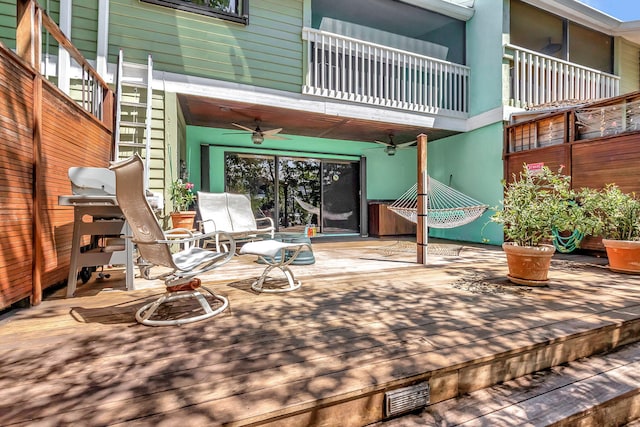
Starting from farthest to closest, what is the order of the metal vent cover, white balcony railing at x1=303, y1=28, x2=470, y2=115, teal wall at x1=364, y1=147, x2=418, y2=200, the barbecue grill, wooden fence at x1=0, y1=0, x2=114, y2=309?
teal wall at x1=364, y1=147, x2=418, y2=200 < white balcony railing at x1=303, y1=28, x2=470, y2=115 < the barbecue grill < wooden fence at x1=0, y1=0, x2=114, y2=309 < the metal vent cover

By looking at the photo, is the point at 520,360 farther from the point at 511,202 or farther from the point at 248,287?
the point at 248,287

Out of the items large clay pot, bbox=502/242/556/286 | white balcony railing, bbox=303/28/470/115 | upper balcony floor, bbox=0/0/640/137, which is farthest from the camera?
white balcony railing, bbox=303/28/470/115

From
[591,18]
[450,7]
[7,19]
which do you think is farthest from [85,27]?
[591,18]

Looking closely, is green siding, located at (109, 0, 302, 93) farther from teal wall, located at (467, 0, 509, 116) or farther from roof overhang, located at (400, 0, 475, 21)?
teal wall, located at (467, 0, 509, 116)

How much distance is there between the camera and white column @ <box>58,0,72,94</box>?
11.8 ft

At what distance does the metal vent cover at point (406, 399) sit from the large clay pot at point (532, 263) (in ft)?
6.44

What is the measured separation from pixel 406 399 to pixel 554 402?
68 cm

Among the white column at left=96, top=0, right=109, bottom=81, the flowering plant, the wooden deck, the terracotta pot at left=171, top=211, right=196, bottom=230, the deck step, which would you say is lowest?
the deck step

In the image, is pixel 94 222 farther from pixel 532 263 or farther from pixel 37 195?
pixel 532 263

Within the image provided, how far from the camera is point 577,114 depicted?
4.55 meters

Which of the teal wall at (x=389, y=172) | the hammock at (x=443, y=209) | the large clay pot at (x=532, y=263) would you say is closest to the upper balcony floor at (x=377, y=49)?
the hammock at (x=443, y=209)

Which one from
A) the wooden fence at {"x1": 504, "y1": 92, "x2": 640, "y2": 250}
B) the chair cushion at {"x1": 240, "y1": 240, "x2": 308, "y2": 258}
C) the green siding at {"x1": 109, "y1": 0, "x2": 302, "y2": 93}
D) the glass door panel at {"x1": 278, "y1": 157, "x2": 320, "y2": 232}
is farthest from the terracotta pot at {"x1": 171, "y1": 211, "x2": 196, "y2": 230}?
the wooden fence at {"x1": 504, "y1": 92, "x2": 640, "y2": 250}

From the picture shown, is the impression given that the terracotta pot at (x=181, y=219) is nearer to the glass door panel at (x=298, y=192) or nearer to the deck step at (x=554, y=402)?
the glass door panel at (x=298, y=192)

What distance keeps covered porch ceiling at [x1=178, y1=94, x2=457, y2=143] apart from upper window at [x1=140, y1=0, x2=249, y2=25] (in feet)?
3.73
